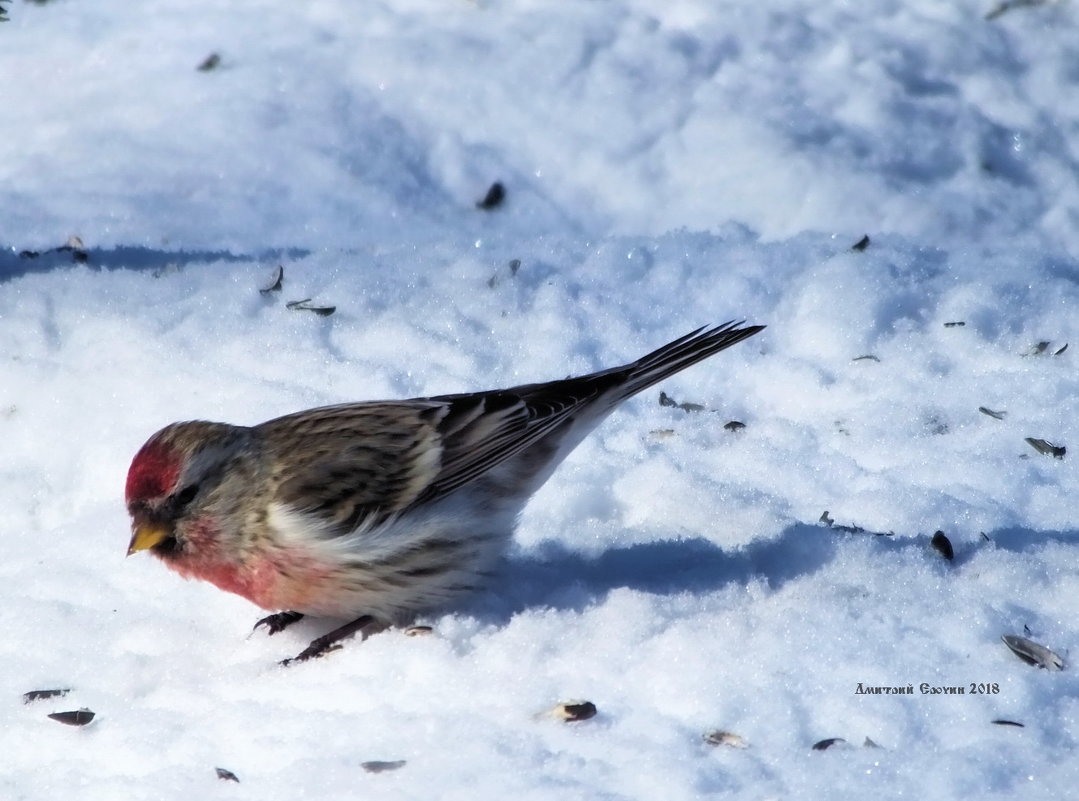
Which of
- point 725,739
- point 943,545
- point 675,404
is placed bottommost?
point 675,404

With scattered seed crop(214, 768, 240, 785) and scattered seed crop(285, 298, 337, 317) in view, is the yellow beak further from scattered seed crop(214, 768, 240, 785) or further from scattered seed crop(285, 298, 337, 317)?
scattered seed crop(285, 298, 337, 317)

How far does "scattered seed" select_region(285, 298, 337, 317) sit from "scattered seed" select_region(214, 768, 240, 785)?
7.06 ft

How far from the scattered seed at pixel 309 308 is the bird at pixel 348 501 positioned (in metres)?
1.21

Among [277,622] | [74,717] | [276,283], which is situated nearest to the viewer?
[74,717]

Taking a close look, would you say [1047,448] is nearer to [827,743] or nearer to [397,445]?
[827,743]

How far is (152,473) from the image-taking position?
10.6ft

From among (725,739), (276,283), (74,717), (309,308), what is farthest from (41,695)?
(276,283)

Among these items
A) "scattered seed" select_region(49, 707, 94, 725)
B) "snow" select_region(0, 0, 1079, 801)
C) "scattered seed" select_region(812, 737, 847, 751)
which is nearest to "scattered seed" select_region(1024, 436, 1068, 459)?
"snow" select_region(0, 0, 1079, 801)

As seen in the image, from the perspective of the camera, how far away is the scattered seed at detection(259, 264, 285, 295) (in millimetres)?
4828

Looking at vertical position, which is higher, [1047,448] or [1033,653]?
[1033,653]

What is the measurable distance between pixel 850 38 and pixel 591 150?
127cm

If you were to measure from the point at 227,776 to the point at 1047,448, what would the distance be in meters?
2.39

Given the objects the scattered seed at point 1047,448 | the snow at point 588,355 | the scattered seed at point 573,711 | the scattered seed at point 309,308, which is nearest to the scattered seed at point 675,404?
the snow at point 588,355

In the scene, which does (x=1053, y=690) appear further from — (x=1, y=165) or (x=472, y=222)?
(x=1, y=165)
